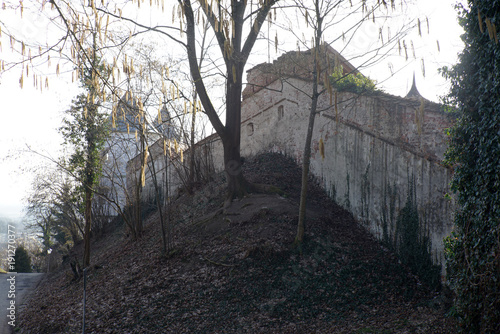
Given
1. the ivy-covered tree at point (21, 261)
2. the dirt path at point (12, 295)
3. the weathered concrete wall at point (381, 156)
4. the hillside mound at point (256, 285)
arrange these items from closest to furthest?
the hillside mound at point (256, 285) → the weathered concrete wall at point (381, 156) → the dirt path at point (12, 295) → the ivy-covered tree at point (21, 261)

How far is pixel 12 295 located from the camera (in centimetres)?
1273

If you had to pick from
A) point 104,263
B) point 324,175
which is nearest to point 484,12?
point 324,175

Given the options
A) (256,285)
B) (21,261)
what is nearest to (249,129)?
(256,285)

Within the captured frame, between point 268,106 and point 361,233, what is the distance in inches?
264

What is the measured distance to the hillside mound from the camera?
715 centimetres

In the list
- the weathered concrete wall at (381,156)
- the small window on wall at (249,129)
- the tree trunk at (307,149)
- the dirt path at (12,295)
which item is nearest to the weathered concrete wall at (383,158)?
the weathered concrete wall at (381,156)

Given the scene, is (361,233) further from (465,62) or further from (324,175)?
(465,62)

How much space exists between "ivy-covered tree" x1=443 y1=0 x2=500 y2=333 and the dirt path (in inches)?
382

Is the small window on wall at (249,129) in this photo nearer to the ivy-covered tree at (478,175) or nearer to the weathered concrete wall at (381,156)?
the weathered concrete wall at (381,156)

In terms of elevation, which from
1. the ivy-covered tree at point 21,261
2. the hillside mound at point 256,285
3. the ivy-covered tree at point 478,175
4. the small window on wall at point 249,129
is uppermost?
the small window on wall at point 249,129

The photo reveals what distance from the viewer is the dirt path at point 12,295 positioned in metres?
10.1

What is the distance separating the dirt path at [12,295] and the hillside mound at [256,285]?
13.5 inches

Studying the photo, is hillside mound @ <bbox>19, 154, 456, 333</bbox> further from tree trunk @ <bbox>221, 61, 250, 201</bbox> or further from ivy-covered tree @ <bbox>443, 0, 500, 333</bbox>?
ivy-covered tree @ <bbox>443, 0, 500, 333</bbox>

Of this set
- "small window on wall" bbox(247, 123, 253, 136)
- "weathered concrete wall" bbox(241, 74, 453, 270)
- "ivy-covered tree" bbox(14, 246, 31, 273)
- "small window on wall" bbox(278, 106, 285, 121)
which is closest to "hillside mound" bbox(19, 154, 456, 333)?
"weathered concrete wall" bbox(241, 74, 453, 270)
